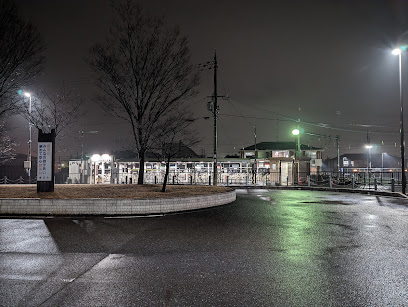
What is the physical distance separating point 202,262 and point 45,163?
1014 cm

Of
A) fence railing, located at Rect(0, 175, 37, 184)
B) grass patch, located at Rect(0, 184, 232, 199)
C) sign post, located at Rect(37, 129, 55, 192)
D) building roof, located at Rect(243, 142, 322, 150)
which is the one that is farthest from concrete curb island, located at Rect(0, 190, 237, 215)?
building roof, located at Rect(243, 142, 322, 150)

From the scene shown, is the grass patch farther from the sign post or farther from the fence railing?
the fence railing

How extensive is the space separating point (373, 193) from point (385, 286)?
56.0 feet

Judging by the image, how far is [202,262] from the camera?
507 cm

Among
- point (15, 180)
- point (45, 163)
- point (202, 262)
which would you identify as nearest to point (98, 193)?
point (45, 163)

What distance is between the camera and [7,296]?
363 centimetres

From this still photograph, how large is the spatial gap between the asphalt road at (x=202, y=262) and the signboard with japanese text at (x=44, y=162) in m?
3.67

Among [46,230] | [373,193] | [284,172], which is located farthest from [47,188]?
[284,172]

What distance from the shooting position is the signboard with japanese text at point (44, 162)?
1242 centimetres

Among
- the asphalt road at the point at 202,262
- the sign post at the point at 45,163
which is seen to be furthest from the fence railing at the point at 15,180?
the asphalt road at the point at 202,262

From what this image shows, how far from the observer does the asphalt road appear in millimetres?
3654

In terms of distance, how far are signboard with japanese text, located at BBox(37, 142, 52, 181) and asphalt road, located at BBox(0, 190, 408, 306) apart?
3.67m

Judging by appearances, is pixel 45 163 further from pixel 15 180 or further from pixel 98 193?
pixel 15 180

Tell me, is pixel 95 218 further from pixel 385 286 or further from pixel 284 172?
pixel 284 172
